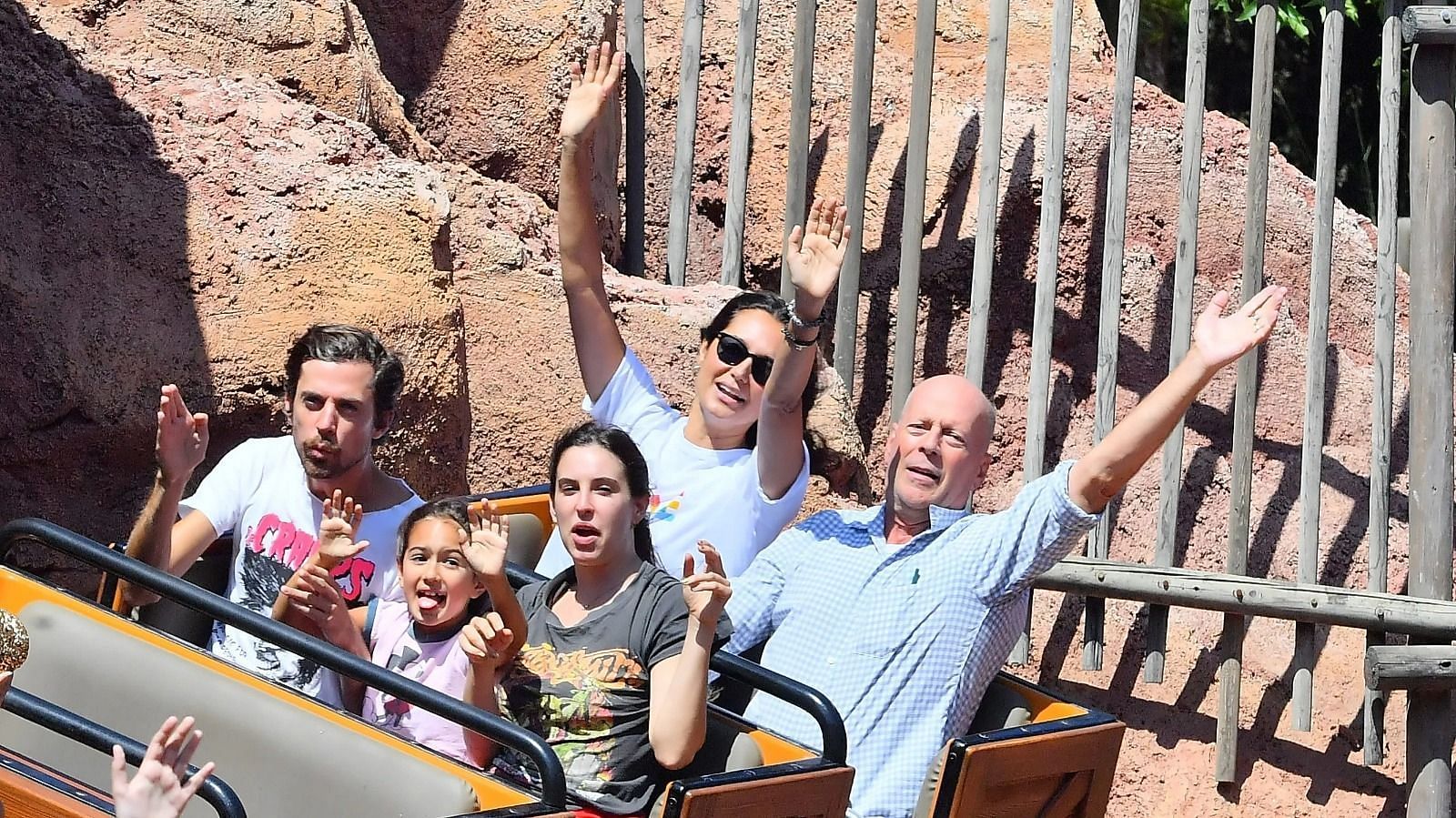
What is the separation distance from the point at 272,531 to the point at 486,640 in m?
0.75

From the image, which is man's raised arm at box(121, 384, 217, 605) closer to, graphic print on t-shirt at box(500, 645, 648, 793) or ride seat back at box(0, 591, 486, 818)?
ride seat back at box(0, 591, 486, 818)

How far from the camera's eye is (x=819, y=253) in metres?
3.33

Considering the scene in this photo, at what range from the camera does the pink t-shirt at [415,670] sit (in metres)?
2.77

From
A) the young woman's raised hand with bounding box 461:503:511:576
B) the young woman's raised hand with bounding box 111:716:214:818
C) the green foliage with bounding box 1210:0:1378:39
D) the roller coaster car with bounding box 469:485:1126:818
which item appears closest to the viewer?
the young woman's raised hand with bounding box 111:716:214:818

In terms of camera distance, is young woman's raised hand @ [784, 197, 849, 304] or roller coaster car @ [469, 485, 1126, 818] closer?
roller coaster car @ [469, 485, 1126, 818]

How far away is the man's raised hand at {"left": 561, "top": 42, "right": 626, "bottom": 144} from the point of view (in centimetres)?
355

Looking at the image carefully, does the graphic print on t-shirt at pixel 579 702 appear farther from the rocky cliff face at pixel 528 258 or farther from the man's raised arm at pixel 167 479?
the rocky cliff face at pixel 528 258

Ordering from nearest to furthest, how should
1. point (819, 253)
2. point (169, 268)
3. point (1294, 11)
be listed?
point (819, 253) < point (169, 268) < point (1294, 11)

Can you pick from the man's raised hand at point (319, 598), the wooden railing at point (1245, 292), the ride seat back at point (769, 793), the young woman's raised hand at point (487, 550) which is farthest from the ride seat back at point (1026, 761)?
the wooden railing at point (1245, 292)

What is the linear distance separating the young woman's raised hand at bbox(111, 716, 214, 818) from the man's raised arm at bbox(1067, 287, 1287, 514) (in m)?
1.56

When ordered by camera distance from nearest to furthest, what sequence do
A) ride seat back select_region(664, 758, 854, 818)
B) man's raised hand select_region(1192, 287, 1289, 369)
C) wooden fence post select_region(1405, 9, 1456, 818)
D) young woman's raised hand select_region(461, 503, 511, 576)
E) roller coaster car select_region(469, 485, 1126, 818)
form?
ride seat back select_region(664, 758, 854, 818) → young woman's raised hand select_region(461, 503, 511, 576) → roller coaster car select_region(469, 485, 1126, 818) → man's raised hand select_region(1192, 287, 1289, 369) → wooden fence post select_region(1405, 9, 1456, 818)

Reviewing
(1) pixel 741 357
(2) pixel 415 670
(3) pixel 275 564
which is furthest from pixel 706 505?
(3) pixel 275 564

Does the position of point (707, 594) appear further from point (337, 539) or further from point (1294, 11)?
point (1294, 11)

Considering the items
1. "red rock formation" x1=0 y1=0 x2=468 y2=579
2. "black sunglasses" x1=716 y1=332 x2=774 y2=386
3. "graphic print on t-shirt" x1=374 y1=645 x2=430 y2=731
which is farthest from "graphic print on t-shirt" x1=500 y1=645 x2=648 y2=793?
"red rock formation" x1=0 y1=0 x2=468 y2=579
